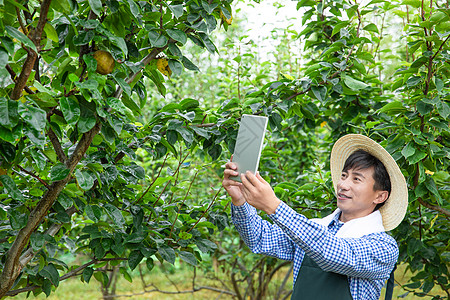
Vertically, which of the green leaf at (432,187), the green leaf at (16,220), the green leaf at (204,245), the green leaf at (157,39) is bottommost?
the green leaf at (16,220)

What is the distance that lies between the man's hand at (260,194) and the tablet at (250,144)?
30mm

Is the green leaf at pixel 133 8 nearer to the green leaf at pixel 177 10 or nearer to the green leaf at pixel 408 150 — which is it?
the green leaf at pixel 177 10

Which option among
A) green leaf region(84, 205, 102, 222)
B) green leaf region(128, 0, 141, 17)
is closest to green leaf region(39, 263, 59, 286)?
green leaf region(84, 205, 102, 222)

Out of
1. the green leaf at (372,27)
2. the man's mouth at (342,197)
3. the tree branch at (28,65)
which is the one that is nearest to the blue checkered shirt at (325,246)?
the man's mouth at (342,197)

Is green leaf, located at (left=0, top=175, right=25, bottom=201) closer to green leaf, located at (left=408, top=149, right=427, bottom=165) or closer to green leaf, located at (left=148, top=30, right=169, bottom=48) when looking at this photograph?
green leaf, located at (left=148, top=30, right=169, bottom=48)

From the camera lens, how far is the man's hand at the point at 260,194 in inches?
50.8

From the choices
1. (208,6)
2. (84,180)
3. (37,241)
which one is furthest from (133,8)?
(37,241)

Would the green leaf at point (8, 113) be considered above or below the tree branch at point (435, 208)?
below

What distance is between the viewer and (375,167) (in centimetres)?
159

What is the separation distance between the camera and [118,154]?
1832mm

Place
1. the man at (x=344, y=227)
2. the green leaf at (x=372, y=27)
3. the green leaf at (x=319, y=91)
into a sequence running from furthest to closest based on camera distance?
the green leaf at (x=372, y=27), the green leaf at (x=319, y=91), the man at (x=344, y=227)

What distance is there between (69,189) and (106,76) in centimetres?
47

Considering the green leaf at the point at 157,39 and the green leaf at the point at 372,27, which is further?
the green leaf at the point at 372,27

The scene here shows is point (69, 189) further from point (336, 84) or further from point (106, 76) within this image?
point (336, 84)
